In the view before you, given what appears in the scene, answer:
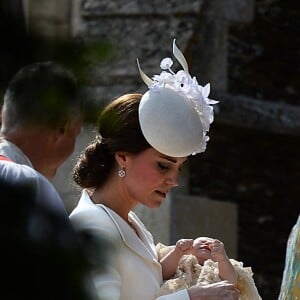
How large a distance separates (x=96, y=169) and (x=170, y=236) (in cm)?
394

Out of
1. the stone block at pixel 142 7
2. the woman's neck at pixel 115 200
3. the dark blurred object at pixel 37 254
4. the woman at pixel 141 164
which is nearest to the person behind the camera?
the dark blurred object at pixel 37 254

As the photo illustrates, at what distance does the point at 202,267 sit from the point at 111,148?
1.25 feet

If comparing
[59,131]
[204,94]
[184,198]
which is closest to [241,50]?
[184,198]

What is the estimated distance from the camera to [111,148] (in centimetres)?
321

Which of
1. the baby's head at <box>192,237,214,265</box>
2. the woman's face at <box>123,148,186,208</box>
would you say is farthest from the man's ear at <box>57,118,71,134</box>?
the baby's head at <box>192,237,214,265</box>

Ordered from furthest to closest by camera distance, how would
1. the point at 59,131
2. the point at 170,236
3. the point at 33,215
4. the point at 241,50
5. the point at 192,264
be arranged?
the point at 241,50 → the point at 170,236 → the point at 192,264 → the point at 59,131 → the point at 33,215

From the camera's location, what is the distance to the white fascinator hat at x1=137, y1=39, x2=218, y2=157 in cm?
318

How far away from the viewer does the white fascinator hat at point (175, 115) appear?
10.4ft

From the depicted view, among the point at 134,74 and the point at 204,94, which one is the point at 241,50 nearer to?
the point at 134,74

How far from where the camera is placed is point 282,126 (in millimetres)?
7844

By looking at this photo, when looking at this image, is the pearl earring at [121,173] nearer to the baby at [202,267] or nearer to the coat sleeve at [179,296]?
the baby at [202,267]

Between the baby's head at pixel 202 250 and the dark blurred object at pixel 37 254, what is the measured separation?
2010mm

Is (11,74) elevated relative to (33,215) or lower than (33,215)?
elevated

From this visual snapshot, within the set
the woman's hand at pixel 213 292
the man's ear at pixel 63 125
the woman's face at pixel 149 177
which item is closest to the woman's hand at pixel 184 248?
the woman's face at pixel 149 177
